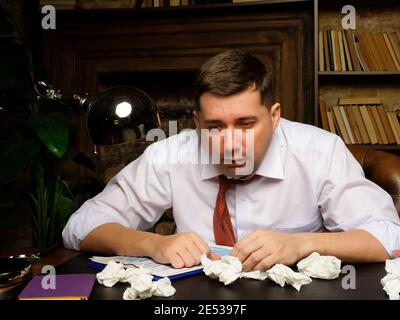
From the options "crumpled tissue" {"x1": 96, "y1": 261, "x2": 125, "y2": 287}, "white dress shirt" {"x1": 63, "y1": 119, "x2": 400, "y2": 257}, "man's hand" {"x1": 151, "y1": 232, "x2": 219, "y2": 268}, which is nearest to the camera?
"crumpled tissue" {"x1": 96, "y1": 261, "x2": 125, "y2": 287}

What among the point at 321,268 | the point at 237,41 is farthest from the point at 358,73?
the point at 321,268

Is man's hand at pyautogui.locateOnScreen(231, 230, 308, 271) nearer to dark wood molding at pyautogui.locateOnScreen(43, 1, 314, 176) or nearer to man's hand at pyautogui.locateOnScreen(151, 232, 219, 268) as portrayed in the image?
man's hand at pyautogui.locateOnScreen(151, 232, 219, 268)

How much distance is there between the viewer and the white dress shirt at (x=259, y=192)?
4.61 feet

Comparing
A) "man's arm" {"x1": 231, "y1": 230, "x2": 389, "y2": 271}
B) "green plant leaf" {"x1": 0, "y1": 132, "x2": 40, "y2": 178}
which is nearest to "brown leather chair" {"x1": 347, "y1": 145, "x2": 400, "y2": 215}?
"man's arm" {"x1": 231, "y1": 230, "x2": 389, "y2": 271}

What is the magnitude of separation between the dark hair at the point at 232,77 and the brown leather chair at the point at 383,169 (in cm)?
53

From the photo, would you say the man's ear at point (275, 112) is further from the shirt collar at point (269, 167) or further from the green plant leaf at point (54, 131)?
the green plant leaf at point (54, 131)

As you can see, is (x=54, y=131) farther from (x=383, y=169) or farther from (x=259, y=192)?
(x=383, y=169)

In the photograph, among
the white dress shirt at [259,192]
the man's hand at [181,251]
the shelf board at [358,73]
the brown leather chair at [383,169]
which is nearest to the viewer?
the man's hand at [181,251]

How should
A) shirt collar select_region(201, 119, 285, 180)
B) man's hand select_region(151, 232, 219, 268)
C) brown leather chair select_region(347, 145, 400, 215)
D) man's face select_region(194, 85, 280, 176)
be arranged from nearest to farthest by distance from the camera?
man's hand select_region(151, 232, 219, 268)
man's face select_region(194, 85, 280, 176)
shirt collar select_region(201, 119, 285, 180)
brown leather chair select_region(347, 145, 400, 215)

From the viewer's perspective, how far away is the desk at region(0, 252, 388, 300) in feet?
2.74

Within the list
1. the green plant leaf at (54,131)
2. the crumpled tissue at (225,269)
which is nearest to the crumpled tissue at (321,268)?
the crumpled tissue at (225,269)

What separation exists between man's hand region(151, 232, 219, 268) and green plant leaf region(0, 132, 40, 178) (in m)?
1.23
